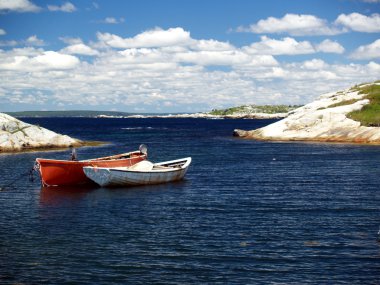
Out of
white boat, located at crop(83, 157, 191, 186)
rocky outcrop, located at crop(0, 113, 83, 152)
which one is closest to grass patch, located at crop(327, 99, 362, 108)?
rocky outcrop, located at crop(0, 113, 83, 152)

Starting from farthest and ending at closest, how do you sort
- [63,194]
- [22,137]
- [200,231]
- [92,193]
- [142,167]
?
1. [22,137]
2. [142,167]
3. [92,193]
4. [63,194]
5. [200,231]

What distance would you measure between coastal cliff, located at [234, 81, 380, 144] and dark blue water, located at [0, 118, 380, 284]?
1900 inches

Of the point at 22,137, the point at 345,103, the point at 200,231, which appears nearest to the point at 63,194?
the point at 200,231

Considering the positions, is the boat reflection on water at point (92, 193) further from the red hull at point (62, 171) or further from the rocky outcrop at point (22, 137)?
the rocky outcrop at point (22, 137)

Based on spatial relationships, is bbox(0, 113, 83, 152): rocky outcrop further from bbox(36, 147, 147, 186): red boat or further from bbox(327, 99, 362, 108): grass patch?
bbox(327, 99, 362, 108): grass patch

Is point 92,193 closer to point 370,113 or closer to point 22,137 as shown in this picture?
point 22,137

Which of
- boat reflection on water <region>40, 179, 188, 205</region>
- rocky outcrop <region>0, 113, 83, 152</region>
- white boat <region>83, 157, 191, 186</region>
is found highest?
rocky outcrop <region>0, 113, 83, 152</region>

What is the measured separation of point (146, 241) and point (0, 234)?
32.1 ft

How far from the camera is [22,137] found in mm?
94875

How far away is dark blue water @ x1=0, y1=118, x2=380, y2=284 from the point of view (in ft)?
81.2

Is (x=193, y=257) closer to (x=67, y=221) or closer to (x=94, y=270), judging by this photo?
(x=94, y=270)

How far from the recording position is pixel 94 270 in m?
25.4

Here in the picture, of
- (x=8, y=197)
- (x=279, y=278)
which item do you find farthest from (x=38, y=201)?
(x=279, y=278)

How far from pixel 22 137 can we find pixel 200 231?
70.8m
